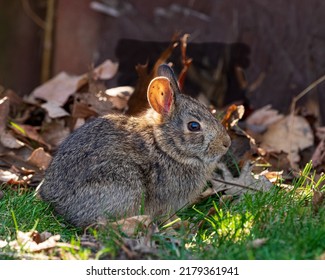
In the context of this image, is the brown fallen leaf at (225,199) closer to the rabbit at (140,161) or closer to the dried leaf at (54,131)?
the rabbit at (140,161)

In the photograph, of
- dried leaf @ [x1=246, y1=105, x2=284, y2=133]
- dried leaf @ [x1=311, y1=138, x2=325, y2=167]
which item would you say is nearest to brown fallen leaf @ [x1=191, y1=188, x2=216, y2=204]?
dried leaf @ [x1=311, y1=138, x2=325, y2=167]

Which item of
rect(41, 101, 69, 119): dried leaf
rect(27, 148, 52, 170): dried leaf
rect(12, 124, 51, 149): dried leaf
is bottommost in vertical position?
rect(27, 148, 52, 170): dried leaf

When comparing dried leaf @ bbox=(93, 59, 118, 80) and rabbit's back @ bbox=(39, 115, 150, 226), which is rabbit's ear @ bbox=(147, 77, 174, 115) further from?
dried leaf @ bbox=(93, 59, 118, 80)

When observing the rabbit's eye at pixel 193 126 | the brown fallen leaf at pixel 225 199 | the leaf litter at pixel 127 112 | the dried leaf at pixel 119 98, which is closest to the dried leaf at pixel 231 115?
the leaf litter at pixel 127 112

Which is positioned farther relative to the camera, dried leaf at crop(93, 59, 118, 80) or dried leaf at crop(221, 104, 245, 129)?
dried leaf at crop(93, 59, 118, 80)

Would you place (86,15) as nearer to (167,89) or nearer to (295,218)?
(167,89)

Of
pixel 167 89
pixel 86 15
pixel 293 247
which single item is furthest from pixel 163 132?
pixel 86 15
